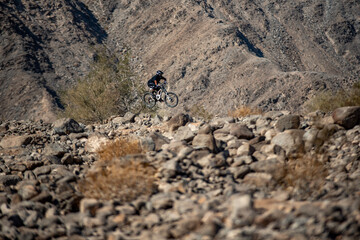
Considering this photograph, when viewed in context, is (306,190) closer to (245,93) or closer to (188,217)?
(188,217)

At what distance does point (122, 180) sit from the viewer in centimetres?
551

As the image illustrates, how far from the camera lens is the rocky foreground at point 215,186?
4039 millimetres

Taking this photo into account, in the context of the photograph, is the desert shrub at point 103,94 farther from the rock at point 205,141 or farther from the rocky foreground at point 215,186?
the rock at point 205,141

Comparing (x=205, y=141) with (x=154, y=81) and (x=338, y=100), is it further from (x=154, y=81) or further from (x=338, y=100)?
(x=154, y=81)


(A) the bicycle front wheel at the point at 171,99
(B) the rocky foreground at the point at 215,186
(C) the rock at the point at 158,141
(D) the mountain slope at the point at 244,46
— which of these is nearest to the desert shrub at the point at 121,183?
(B) the rocky foreground at the point at 215,186

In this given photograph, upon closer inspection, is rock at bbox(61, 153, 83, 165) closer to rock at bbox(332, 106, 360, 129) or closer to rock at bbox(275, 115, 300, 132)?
rock at bbox(275, 115, 300, 132)

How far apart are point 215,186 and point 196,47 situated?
147ft

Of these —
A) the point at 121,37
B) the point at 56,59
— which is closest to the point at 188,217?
the point at 56,59

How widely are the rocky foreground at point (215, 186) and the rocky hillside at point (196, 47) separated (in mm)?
30477

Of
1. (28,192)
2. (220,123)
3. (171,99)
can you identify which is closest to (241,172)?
(220,123)

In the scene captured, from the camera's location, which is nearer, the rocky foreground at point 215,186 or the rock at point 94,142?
the rocky foreground at point 215,186

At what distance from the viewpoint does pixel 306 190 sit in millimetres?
5469

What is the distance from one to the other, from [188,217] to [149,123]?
23.8 ft

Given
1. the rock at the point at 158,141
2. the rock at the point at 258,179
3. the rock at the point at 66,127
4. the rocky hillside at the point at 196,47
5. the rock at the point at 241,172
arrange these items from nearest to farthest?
the rock at the point at 258,179 → the rock at the point at 241,172 → the rock at the point at 158,141 → the rock at the point at 66,127 → the rocky hillside at the point at 196,47
